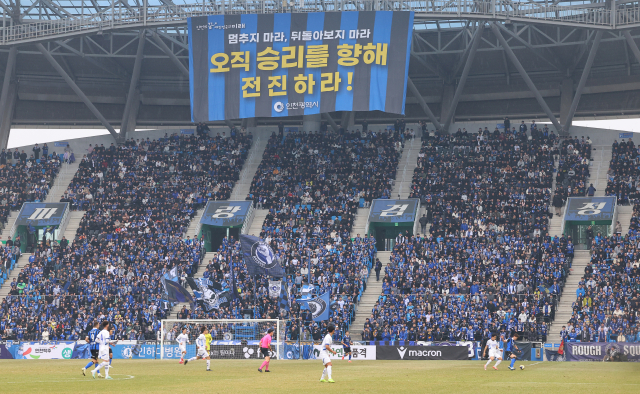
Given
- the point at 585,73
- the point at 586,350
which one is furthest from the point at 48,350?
the point at 585,73

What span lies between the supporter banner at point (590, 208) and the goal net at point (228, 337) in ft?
71.2

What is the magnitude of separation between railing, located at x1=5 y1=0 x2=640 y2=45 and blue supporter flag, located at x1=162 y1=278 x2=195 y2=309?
17.7 metres

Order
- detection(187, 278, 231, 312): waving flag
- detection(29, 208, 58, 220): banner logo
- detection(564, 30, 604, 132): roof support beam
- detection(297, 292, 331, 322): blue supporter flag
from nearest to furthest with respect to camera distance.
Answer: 1. detection(297, 292, 331, 322): blue supporter flag
2. detection(187, 278, 231, 312): waving flag
3. detection(564, 30, 604, 132): roof support beam
4. detection(29, 208, 58, 220): banner logo

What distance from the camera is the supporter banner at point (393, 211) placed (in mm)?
56594

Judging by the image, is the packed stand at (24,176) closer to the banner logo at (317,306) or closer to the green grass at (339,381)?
the banner logo at (317,306)

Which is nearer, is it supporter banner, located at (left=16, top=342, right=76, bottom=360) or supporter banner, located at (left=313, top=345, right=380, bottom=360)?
supporter banner, located at (left=313, top=345, right=380, bottom=360)

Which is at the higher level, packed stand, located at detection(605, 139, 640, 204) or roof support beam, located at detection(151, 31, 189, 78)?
roof support beam, located at detection(151, 31, 189, 78)

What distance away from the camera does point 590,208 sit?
5378cm

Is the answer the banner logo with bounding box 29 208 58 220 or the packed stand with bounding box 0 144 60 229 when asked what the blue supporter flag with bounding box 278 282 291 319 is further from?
the packed stand with bounding box 0 144 60 229

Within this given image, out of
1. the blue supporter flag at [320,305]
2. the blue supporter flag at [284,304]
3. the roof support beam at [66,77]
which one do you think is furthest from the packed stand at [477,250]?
the roof support beam at [66,77]

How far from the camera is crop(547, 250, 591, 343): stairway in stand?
144 feet

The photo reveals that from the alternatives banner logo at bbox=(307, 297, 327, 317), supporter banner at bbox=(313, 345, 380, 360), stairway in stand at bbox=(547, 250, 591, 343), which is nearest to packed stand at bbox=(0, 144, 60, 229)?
banner logo at bbox=(307, 297, 327, 317)

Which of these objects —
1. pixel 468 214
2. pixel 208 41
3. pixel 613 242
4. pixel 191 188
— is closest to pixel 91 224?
pixel 191 188

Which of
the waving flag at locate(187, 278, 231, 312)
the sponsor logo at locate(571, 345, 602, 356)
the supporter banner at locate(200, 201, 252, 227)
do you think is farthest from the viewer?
the supporter banner at locate(200, 201, 252, 227)
